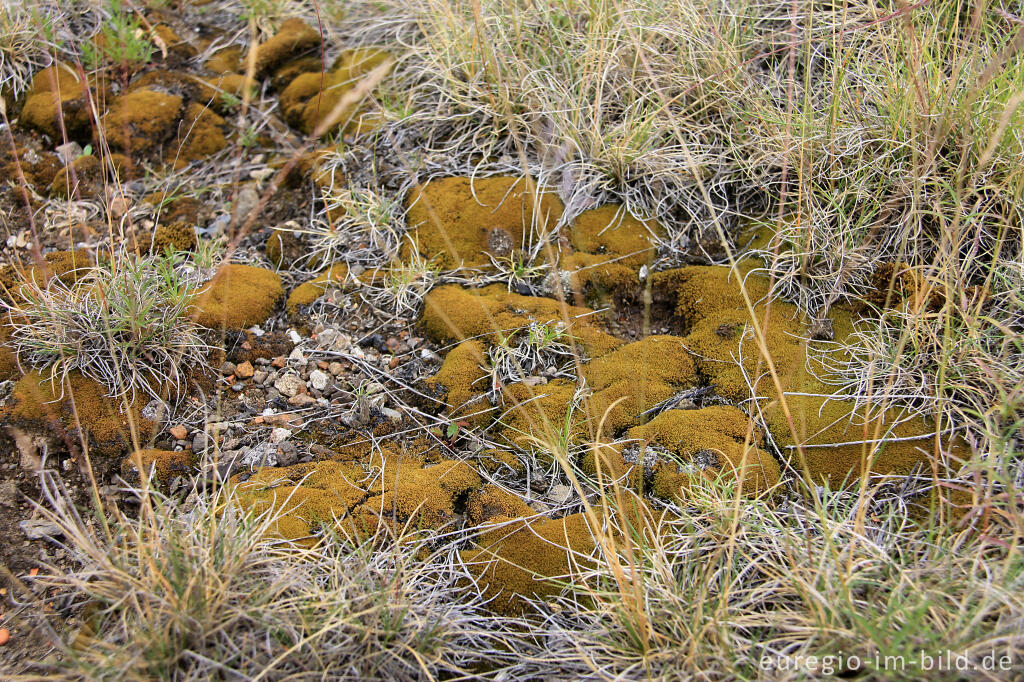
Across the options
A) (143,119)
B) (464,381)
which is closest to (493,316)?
(464,381)

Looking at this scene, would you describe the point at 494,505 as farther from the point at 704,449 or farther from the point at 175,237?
the point at 175,237

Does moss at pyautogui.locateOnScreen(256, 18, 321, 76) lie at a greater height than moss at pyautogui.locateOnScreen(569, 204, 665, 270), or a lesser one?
greater

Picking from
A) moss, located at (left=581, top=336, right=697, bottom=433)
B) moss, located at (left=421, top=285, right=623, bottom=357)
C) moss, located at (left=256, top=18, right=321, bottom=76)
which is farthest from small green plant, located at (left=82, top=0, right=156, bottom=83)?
moss, located at (left=581, top=336, right=697, bottom=433)

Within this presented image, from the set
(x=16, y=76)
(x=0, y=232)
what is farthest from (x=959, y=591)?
(x=16, y=76)

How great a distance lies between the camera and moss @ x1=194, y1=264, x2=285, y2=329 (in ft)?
8.24

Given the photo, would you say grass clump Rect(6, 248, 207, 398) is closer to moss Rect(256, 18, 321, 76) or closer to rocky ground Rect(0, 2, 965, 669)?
rocky ground Rect(0, 2, 965, 669)

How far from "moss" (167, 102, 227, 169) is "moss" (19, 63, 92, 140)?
15.7 inches

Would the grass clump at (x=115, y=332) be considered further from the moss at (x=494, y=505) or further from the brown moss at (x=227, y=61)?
the brown moss at (x=227, y=61)

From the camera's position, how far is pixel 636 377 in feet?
7.61

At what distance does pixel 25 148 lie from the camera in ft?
10.1

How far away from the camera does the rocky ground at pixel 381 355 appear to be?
201 centimetres

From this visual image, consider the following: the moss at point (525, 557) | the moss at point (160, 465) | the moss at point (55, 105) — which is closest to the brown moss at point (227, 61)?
the moss at point (55, 105)

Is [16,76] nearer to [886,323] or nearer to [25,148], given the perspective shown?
[25,148]

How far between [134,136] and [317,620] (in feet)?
8.36
